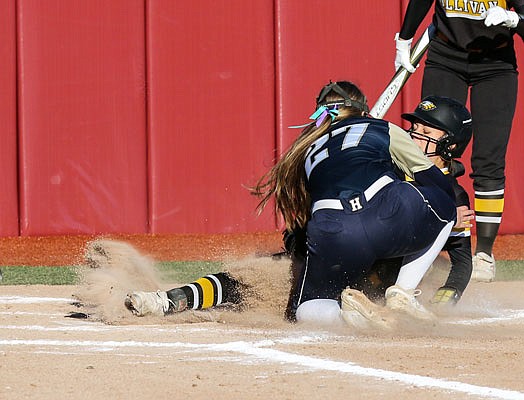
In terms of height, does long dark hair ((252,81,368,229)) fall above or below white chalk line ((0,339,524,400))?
above

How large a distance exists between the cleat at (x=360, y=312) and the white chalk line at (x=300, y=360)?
0.34m

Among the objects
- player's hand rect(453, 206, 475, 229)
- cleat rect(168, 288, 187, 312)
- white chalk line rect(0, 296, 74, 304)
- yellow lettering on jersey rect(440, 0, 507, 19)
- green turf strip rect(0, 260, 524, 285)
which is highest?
yellow lettering on jersey rect(440, 0, 507, 19)

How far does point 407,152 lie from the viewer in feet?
15.8

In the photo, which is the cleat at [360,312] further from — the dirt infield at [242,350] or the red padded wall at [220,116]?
the red padded wall at [220,116]

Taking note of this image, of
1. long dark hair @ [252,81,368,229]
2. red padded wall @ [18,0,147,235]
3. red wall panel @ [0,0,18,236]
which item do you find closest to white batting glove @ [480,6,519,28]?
long dark hair @ [252,81,368,229]

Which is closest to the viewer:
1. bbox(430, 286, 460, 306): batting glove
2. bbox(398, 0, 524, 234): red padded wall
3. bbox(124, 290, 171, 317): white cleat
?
bbox(124, 290, 171, 317): white cleat

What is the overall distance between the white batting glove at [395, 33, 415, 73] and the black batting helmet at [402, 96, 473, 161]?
1675 millimetres

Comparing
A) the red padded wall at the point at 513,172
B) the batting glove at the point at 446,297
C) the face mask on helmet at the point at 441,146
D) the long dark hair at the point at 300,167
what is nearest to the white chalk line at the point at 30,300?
the long dark hair at the point at 300,167

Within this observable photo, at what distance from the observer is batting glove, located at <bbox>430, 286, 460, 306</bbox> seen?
550 centimetres

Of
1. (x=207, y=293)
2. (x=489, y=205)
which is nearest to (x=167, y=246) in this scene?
(x=489, y=205)

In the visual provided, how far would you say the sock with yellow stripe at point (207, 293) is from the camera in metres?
5.15

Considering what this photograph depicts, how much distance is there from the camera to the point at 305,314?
15.4 ft

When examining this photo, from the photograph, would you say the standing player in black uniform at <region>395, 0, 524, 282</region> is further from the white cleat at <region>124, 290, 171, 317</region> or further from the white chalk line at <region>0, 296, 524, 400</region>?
the white chalk line at <region>0, 296, 524, 400</region>

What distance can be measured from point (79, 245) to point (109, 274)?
4146mm
